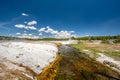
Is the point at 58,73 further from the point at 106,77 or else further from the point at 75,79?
the point at 106,77

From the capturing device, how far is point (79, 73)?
1845 cm

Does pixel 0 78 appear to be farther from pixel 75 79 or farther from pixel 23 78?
pixel 75 79

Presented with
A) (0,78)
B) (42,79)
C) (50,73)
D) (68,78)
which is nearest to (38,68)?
(50,73)

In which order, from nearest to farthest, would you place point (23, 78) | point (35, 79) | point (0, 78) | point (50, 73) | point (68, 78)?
point (0, 78) < point (23, 78) < point (35, 79) < point (68, 78) < point (50, 73)

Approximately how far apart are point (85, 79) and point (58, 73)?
352 cm

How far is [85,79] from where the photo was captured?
16.5m

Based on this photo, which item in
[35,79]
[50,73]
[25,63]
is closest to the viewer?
[35,79]

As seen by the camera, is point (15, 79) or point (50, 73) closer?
point (15, 79)

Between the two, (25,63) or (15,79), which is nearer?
(15,79)

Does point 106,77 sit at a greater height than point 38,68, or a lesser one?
lesser

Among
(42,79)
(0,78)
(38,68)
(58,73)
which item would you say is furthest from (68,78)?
(0,78)

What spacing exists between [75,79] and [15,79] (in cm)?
694

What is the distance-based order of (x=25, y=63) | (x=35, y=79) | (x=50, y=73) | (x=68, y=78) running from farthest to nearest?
(x=25, y=63) → (x=50, y=73) → (x=68, y=78) → (x=35, y=79)

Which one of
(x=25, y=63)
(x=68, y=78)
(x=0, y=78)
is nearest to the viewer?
(x=0, y=78)
